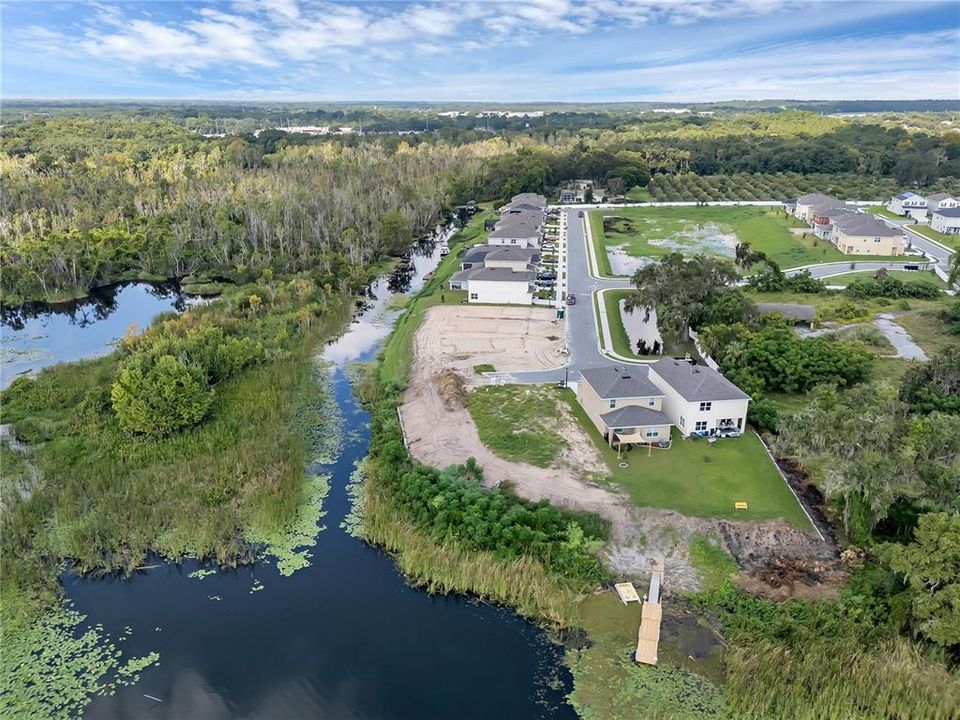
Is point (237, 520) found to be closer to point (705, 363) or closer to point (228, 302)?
A: point (705, 363)

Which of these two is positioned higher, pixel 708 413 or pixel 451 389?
pixel 708 413

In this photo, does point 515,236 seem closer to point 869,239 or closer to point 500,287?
point 500,287

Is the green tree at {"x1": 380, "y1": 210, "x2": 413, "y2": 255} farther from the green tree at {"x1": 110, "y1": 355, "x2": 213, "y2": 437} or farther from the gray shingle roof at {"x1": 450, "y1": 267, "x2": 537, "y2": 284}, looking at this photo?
the green tree at {"x1": 110, "y1": 355, "x2": 213, "y2": 437}

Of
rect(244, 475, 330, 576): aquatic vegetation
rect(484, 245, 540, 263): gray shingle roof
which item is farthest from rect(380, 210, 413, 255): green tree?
rect(244, 475, 330, 576): aquatic vegetation

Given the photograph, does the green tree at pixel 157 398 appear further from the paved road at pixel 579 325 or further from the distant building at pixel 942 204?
the distant building at pixel 942 204

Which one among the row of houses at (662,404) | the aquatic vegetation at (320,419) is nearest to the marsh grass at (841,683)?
the row of houses at (662,404)

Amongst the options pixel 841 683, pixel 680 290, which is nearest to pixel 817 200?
pixel 680 290
